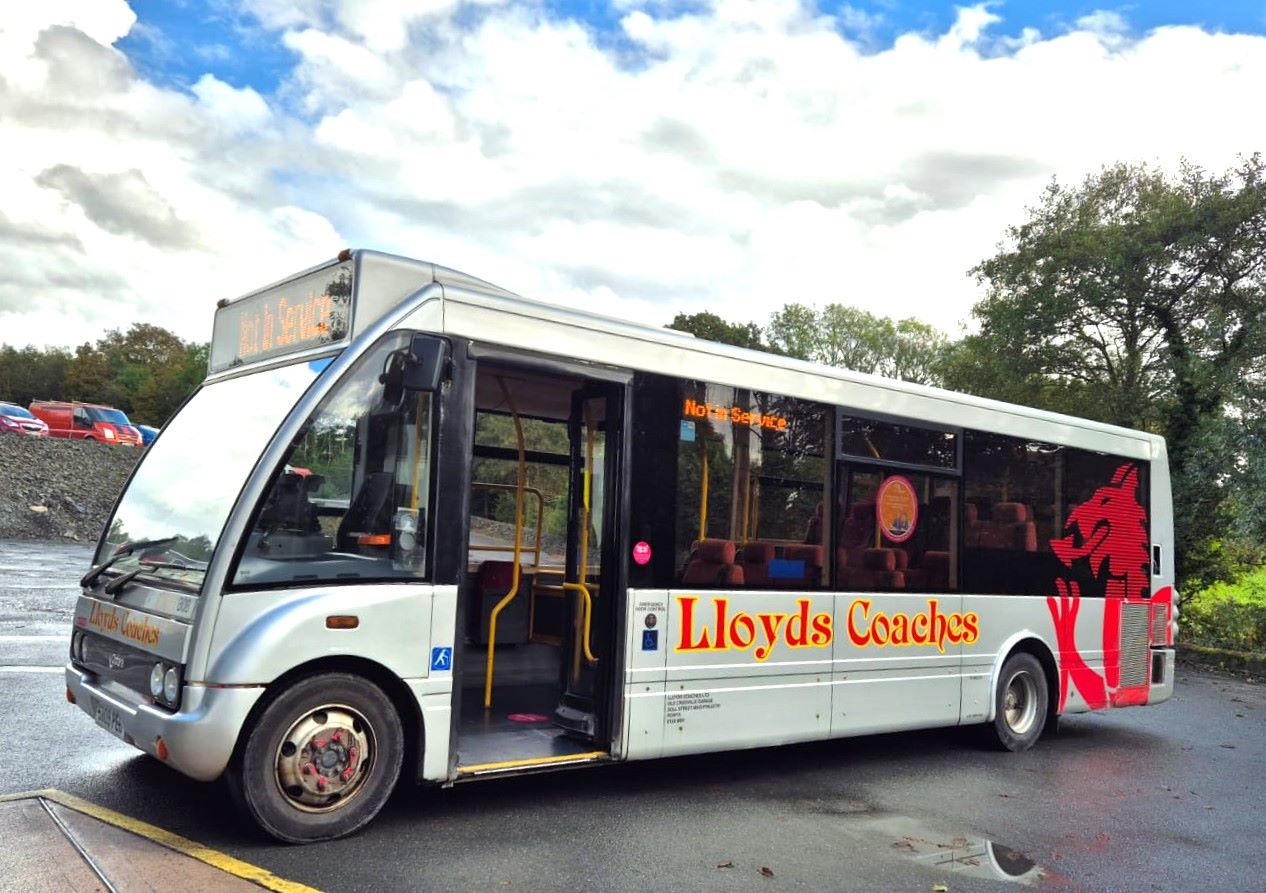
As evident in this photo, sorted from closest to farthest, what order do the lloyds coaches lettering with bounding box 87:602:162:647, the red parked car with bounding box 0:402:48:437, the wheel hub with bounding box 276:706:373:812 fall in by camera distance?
the wheel hub with bounding box 276:706:373:812 < the lloyds coaches lettering with bounding box 87:602:162:647 < the red parked car with bounding box 0:402:48:437

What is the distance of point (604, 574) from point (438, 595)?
1.23m

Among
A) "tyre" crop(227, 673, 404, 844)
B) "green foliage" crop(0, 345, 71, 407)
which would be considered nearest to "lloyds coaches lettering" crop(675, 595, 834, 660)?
"tyre" crop(227, 673, 404, 844)

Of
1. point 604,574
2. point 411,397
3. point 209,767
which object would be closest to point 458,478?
point 411,397

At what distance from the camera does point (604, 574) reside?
6.42 m

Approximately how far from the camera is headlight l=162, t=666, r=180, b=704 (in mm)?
4938

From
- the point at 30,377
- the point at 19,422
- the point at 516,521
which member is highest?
the point at 30,377

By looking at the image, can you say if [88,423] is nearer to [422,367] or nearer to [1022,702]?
[1022,702]

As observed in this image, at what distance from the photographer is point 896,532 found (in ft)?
25.9

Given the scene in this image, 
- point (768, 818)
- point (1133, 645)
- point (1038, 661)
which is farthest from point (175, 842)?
point (1133, 645)

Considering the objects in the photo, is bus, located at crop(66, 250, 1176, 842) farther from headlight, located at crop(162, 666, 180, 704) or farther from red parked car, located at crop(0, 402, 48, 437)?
red parked car, located at crop(0, 402, 48, 437)

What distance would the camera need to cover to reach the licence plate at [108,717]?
5289mm

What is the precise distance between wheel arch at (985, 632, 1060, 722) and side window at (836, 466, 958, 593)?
920 mm

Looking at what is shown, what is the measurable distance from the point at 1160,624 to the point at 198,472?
347 inches

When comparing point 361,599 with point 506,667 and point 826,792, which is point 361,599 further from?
point 826,792
